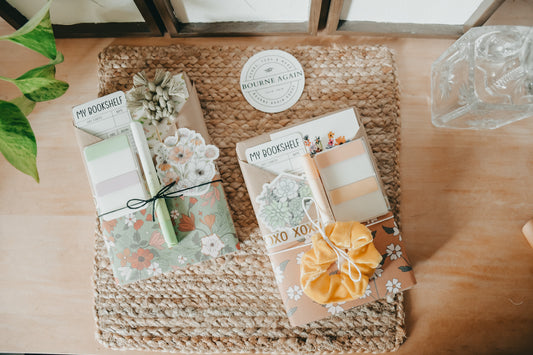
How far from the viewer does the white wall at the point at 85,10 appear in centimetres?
58

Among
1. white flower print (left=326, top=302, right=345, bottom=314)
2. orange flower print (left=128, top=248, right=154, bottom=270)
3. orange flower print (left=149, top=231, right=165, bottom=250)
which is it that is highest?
orange flower print (left=149, top=231, right=165, bottom=250)

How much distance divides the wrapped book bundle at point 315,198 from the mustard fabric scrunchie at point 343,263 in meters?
0.02

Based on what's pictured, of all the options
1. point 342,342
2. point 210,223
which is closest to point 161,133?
point 210,223

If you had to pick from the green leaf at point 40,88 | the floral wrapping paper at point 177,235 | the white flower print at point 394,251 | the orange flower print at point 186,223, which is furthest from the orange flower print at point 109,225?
the white flower print at point 394,251

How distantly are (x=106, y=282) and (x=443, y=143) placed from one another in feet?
2.21

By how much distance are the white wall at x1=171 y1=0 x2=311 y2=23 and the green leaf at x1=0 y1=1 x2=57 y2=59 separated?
0.64ft

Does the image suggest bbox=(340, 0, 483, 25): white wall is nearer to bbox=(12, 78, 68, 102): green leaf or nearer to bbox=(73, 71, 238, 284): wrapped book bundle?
bbox=(73, 71, 238, 284): wrapped book bundle

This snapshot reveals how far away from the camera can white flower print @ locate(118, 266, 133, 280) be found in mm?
593

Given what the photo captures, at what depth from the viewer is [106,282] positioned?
64 centimetres

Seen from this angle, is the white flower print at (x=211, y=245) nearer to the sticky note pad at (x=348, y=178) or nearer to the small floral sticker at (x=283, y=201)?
the small floral sticker at (x=283, y=201)

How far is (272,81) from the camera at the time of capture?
65cm

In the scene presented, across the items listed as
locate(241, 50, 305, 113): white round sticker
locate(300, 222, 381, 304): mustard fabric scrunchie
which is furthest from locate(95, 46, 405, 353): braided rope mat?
locate(300, 222, 381, 304): mustard fabric scrunchie

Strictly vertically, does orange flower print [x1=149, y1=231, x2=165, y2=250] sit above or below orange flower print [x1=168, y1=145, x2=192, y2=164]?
below

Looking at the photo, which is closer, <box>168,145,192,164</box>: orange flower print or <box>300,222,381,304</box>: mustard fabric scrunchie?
<box>300,222,381,304</box>: mustard fabric scrunchie
